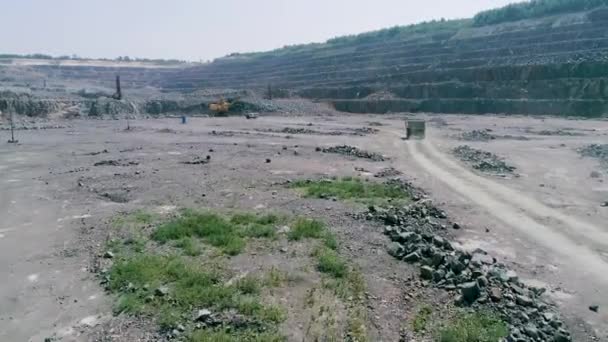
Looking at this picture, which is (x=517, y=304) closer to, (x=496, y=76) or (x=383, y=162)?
(x=383, y=162)

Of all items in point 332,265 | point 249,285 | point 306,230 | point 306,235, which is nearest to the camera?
point 249,285

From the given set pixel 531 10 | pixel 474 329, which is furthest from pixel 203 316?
pixel 531 10

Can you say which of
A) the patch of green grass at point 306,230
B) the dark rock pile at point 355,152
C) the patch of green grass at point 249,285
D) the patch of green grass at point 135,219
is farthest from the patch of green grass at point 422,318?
the dark rock pile at point 355,152

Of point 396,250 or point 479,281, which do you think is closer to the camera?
point 479,281

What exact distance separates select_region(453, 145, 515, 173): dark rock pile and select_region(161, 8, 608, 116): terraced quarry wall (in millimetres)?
30148

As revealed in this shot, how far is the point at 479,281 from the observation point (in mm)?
9672

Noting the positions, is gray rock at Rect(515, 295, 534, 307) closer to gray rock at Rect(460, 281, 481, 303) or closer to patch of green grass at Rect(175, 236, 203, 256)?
gray rock at Rect(460, 281, 481, 303)

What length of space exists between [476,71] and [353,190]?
5360 cm

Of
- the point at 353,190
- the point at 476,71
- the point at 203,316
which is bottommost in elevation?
the point at 203,316

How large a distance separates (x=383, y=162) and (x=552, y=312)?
56.9ft

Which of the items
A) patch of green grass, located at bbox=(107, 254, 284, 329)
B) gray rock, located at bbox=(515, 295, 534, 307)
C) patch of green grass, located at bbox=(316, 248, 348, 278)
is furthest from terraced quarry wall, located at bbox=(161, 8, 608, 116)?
patch of green grass, located at bbox=(107, 254, 284, 329)

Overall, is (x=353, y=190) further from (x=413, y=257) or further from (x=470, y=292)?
(x=470, y=292)

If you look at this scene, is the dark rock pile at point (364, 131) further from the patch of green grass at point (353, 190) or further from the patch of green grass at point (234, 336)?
the patch of green grass at point (234, 336)

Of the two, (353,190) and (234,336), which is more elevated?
(353,190)
